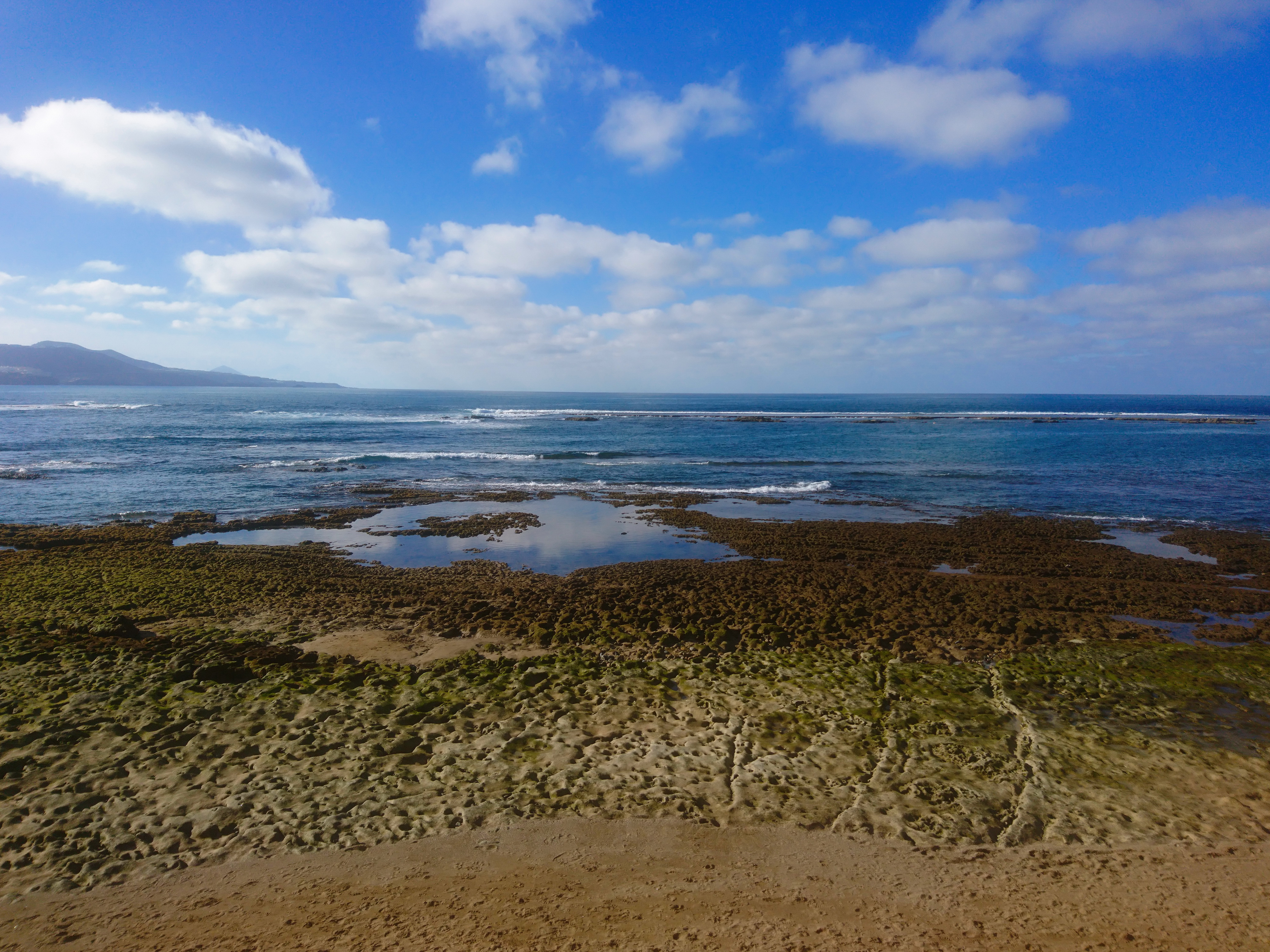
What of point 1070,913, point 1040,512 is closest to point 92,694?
point 1070,913

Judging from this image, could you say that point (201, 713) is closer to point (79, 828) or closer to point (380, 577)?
point (79, 828)

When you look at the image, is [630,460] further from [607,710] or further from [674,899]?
[674,899]

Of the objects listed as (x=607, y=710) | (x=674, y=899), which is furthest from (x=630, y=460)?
(x=674, y=899)

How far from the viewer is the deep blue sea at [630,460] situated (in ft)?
97.3

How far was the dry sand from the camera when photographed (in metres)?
5.62

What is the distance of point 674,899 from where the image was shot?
6082 millimetres

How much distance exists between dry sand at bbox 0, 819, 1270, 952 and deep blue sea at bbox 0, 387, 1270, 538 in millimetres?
23879

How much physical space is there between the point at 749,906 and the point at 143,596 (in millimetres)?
15496

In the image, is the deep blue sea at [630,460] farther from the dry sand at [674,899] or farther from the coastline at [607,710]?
the dry sand at [674,899]

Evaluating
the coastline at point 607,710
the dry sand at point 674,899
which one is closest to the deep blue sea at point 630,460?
the coastline at point 607,710

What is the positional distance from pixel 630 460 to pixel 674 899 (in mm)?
41863

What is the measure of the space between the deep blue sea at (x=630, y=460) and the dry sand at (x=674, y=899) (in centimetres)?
2388

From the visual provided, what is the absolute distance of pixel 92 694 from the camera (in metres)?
9.41

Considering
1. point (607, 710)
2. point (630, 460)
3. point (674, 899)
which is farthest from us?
point (630, 460)
